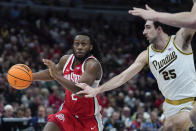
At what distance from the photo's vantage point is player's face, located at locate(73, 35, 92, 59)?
5.58 m

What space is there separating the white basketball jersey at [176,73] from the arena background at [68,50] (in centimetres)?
128

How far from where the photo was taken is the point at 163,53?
4.80m

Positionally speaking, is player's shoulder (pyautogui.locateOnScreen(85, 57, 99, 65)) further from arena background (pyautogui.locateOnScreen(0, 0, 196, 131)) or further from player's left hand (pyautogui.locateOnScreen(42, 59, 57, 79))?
arena background (pyautogui.locateOnScreen(0, 0, 196, 131))

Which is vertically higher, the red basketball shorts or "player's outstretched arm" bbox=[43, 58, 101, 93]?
"player's outstretched arm" bbox=[43, 58, 101, 93]

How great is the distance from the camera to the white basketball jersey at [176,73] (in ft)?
15.1

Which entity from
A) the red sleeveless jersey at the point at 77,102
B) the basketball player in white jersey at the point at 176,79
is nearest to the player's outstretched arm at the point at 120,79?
the basketball player in white jersey at the point at 176,79

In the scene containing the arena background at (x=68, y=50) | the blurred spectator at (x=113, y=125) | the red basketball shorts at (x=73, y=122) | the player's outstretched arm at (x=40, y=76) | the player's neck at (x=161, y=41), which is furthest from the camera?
the arena background at (x=68, y=50)

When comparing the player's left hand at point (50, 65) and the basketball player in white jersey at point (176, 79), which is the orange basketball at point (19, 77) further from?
the basketball player in white jersey at point (176, 79)

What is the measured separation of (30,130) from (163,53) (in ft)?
14.5

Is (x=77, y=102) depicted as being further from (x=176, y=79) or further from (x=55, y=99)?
(x=55, y=99)

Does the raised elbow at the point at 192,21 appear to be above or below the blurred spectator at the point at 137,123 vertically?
above

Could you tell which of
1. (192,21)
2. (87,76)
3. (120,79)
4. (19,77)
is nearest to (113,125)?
(87,76)

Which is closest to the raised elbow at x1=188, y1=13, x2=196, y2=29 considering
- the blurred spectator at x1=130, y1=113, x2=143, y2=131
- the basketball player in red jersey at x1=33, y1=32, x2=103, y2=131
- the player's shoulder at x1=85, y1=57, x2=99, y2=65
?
the basketball player in red jersey at x1=33, y1=32, x2=103, y2=131

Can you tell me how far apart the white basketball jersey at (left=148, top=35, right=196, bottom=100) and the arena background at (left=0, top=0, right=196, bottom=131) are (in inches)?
Answer: 50.5
